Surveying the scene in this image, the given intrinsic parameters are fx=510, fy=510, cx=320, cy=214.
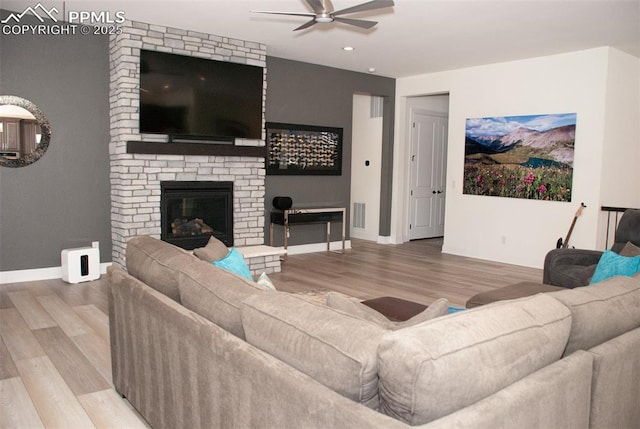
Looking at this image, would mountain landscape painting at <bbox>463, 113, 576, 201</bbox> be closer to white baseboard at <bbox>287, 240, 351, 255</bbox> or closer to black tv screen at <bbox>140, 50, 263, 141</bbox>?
white baseboard at <bbox>287, 240, 351, 255</bbox>

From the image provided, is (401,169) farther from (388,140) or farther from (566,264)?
(566,264)

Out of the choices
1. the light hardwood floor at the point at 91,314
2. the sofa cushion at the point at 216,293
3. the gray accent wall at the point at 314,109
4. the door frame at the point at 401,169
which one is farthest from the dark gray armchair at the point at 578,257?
the door frame at the point at 401,169

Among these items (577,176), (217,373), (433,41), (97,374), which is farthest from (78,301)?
(577,176)

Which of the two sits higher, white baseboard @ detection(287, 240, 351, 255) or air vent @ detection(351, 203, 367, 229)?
air vent @ detection(351, 203, 367, 229)

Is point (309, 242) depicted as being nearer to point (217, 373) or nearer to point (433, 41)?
point (433, 41)

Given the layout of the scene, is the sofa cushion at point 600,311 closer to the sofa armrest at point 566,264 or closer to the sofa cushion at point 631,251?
the sofa cushion at point 631,251

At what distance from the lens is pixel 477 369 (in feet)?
4.31

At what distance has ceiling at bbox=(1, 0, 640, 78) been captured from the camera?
4801 mm

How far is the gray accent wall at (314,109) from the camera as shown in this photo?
7.25 meters

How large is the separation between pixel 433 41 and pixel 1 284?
17.9ft

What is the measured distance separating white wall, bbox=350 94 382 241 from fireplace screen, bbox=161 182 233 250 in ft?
10.8

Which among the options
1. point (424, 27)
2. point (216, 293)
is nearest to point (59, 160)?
point (424, 27)

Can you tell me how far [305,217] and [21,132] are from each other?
3.63 metres

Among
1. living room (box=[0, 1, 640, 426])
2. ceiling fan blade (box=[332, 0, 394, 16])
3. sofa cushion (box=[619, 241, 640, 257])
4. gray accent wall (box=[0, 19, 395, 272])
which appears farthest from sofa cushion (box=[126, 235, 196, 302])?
gray accent wall (box=[0, 19, 395, 272])
